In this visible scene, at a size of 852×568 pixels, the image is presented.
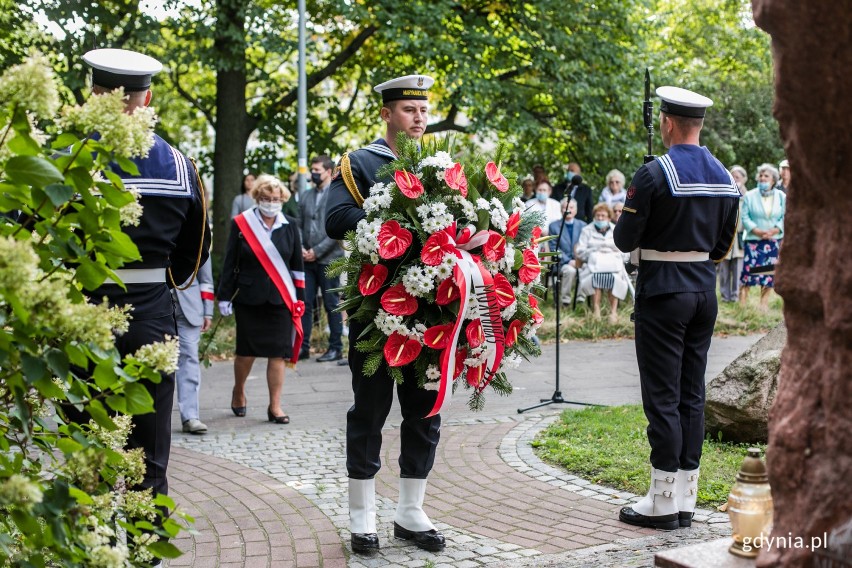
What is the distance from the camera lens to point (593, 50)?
17922 mm

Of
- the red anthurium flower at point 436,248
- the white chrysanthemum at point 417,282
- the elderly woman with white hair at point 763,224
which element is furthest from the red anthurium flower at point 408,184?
the elderly woman with white hair at point 763,224

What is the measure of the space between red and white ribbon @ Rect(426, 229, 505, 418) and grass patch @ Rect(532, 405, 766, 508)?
1.80 m

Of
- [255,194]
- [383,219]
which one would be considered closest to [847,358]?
[383,219]

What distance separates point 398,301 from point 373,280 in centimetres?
A: 18

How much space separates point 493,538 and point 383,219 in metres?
1.80

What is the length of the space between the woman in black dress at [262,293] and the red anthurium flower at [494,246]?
157 inches

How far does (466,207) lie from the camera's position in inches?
194

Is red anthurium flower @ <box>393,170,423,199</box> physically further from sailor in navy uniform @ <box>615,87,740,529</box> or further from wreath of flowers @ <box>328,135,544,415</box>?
sailor in navy uniform @ <box>615,87,740,529</box>

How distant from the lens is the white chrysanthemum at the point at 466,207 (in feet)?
16.1

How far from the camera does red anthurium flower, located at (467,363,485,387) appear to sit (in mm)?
5043

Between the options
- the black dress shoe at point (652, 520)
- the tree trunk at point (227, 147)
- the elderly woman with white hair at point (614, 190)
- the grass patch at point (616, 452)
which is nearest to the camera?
the black dress shoe at point (652, 520)

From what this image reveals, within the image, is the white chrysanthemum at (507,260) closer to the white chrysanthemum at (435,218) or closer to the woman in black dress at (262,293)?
the white chrysanthemum at (435,218)

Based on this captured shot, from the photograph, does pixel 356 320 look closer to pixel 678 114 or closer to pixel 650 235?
pixel 650 235

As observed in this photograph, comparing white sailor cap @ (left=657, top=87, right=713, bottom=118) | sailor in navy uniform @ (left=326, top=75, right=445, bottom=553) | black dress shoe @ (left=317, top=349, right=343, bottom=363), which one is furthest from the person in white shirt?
sailor in navy uniform @ (left=326, top=75, right=445, bottom=553)
